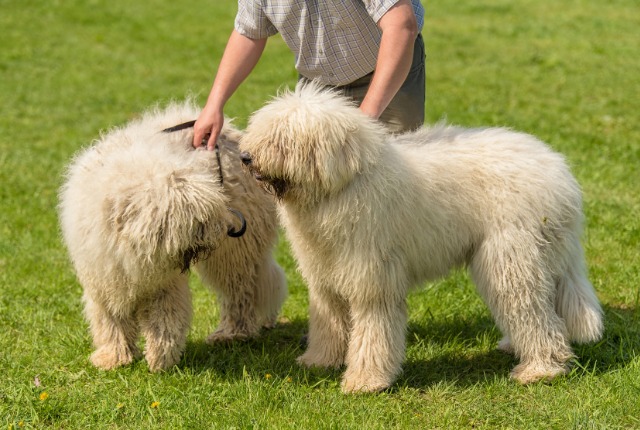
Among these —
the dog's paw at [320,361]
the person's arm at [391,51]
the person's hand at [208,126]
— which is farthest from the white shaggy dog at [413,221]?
the person's hand at [208,126]

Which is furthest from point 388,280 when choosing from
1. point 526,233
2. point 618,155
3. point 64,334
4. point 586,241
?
point 618,155

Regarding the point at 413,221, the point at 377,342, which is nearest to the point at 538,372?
the point at 377,342

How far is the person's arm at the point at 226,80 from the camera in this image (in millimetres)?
4879

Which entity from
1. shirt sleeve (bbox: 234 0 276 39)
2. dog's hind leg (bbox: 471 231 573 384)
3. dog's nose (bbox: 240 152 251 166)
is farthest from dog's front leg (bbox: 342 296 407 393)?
shirt sleeve (bbox: 234 0 276 39)

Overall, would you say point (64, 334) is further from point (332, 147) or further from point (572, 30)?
point (572, 30)

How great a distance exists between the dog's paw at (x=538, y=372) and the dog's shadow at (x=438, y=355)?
0.08m

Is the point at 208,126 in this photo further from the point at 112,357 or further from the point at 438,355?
the point at 438,355

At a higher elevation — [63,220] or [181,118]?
[181,118]

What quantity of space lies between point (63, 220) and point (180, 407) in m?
1.27

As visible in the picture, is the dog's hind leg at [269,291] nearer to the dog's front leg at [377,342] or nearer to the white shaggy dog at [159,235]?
the white shaggy dog at [159,235]

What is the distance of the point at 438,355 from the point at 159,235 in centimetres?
192

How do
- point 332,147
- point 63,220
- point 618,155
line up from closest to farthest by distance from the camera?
1. point 332,147
2. point 63,220
3. point 618,155

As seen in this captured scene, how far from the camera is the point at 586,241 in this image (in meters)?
6.79

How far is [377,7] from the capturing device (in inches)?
177
